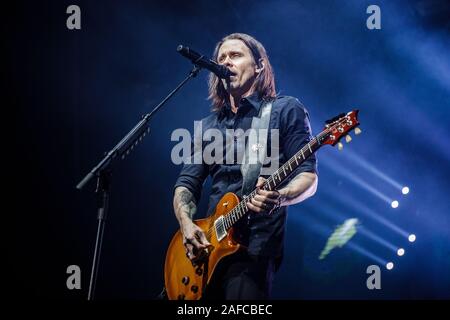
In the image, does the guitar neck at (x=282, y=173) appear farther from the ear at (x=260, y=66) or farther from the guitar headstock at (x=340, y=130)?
the ear at (x=260, y=66)

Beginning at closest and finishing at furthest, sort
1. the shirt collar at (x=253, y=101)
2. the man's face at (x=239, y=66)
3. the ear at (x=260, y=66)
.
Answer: the shirt collar at (x=253, y=101) < the man's face at (x=239, y=66) < the ear at (x=260, y=66)

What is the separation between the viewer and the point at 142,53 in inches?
187

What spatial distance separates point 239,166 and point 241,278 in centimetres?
77

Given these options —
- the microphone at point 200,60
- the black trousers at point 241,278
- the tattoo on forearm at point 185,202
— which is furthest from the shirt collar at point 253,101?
the black trousers at point 241,278

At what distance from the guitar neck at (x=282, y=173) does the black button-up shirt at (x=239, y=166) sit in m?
0.06

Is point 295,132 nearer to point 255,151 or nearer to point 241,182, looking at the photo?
point 255,151

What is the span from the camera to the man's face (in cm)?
337

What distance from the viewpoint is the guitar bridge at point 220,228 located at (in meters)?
2.70

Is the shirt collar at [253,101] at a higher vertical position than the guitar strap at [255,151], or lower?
higher

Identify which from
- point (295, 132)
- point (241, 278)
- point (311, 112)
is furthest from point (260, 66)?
point (241, 278)

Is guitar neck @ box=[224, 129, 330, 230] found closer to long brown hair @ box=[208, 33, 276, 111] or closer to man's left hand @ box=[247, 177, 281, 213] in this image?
man's left hand @ box=[247, 177, 281, 213]

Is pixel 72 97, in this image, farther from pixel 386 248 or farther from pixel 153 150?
pixel 386 248

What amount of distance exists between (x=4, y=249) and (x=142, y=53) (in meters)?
2.38

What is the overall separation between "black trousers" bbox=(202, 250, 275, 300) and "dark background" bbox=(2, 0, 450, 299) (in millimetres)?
1929
